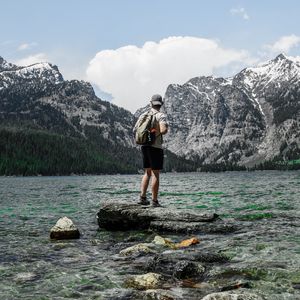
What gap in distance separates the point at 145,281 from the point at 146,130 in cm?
937

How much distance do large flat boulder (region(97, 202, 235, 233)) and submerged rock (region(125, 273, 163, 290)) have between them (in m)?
8.15

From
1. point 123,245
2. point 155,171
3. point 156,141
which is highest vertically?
point 156,141

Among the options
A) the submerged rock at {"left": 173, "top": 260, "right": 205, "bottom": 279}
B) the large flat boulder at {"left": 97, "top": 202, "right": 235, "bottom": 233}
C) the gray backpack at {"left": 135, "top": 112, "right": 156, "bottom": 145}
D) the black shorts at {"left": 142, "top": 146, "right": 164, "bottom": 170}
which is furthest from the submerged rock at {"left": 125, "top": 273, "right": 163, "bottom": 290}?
the gray backpack at {"left": 135, "top": 112, "right": 156, "bottom": 145}

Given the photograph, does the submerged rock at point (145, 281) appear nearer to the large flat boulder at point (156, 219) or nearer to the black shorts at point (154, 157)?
the large flat boulder at point (156, 219)

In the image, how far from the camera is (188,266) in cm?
1049

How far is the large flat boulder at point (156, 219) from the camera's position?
711 inches

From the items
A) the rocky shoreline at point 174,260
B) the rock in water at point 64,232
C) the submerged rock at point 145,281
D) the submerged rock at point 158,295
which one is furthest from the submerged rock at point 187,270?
the rock in water at point 64,232

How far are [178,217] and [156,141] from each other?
3728 mm

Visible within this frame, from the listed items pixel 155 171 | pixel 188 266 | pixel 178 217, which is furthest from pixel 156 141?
pixel 188 266

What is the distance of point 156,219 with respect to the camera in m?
18.8

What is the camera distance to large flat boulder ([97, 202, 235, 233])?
18.1 metres

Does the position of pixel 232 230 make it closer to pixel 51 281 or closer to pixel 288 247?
pixel 288 247

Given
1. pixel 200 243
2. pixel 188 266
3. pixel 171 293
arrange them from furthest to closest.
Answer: pixel 200 243 < pixel 188 266 < pixel 171 293

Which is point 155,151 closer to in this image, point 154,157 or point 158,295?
point 154,157
